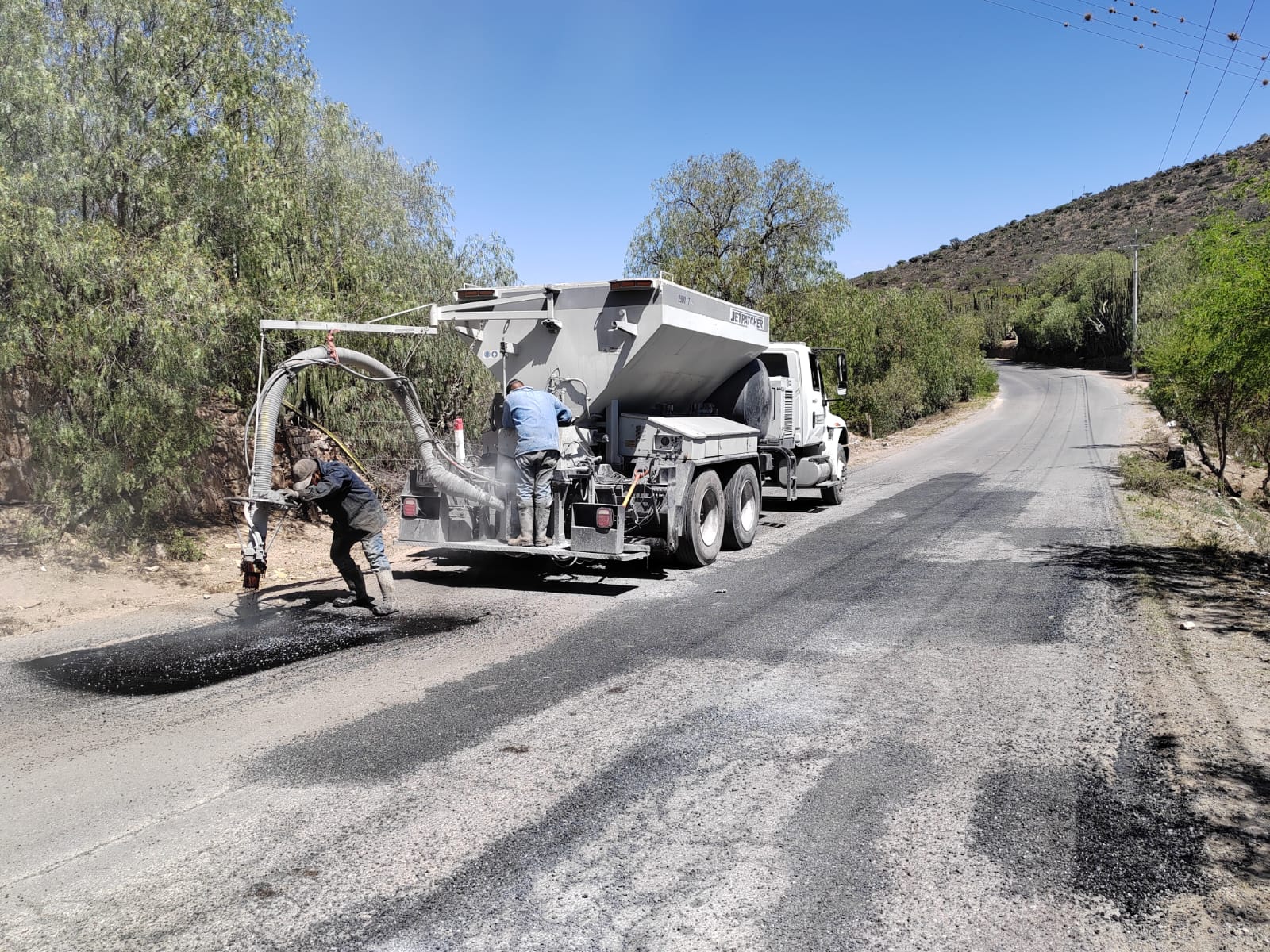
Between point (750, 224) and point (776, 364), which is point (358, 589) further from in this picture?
point (750, 224)

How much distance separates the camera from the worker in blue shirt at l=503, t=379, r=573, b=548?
8484 millimetres

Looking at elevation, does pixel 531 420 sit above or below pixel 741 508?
above

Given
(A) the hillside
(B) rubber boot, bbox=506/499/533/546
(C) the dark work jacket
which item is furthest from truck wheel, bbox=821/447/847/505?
(A) the hillside

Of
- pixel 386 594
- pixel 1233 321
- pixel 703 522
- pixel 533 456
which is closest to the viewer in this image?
pixel 386 594

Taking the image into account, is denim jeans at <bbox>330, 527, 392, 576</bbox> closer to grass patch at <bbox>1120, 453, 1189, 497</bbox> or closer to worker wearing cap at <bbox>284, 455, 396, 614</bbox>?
worker wearing cap at <bbox>284, 455, 396, 614</bbox>

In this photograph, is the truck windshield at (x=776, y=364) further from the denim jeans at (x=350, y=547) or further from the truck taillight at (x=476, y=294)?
the denim jeans at (x=350, y=547)

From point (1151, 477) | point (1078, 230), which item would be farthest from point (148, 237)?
point (1078, 230)

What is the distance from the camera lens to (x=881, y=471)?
21.7 metres

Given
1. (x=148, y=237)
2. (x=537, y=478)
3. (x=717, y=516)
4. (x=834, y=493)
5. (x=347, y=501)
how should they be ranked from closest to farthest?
(x=347, y=501) < (x=537, y=478) < (x=148, y=237) < (x=717, y=516) < (x=834, y=493)

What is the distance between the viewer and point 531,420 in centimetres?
851

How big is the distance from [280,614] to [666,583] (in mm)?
3639

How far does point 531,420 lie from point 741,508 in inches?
141

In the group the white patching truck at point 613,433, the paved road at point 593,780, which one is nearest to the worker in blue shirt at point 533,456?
the white patching truck at point 613,433

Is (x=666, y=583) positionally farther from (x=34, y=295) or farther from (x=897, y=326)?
(x=897, y=326)
